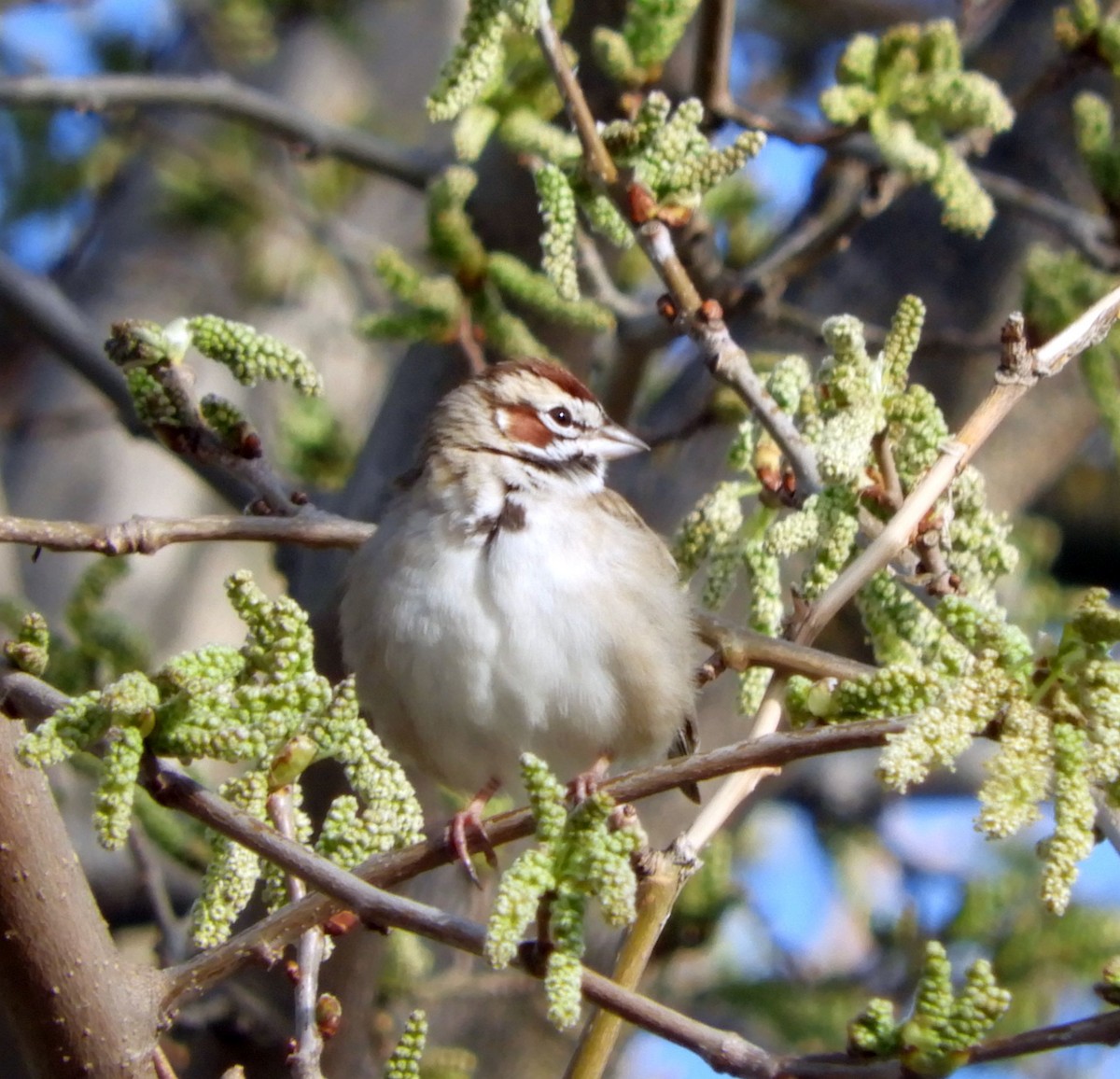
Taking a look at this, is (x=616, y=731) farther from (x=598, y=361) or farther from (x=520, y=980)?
(x=598, y=361)

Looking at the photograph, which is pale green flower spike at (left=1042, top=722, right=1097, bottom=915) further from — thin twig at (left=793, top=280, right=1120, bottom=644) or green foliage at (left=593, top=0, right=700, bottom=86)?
green foliage at (left=593, top=0, right=700, bottom=86)

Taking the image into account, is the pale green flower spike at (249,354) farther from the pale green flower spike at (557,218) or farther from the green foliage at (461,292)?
the green foliage at (461,292)

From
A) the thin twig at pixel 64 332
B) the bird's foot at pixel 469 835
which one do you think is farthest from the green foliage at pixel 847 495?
the thin twig at pixel 64 332

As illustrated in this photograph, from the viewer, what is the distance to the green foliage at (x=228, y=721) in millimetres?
1646

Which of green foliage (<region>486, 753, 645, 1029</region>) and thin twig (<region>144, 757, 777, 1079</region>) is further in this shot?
thin twig (<region>144, 757, 777, 1079</region>)

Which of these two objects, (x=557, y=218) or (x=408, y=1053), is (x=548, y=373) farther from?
Result: (x=408, y=1053)

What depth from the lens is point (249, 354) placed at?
244 cm

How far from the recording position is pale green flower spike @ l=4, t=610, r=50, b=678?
6.21 feet

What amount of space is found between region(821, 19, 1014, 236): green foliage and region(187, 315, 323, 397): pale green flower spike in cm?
134

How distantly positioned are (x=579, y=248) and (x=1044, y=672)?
2.66 metres

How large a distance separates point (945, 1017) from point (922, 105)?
7.14ft

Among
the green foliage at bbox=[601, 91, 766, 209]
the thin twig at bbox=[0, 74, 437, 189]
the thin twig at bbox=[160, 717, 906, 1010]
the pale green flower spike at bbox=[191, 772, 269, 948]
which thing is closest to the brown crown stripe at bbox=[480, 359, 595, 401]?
the thin twig at bbox=[0, 74, 437, 189]

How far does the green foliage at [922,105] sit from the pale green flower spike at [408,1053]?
1905mm

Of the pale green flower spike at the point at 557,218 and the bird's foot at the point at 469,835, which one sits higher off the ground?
the pale green flower spike at the point at 557,218
